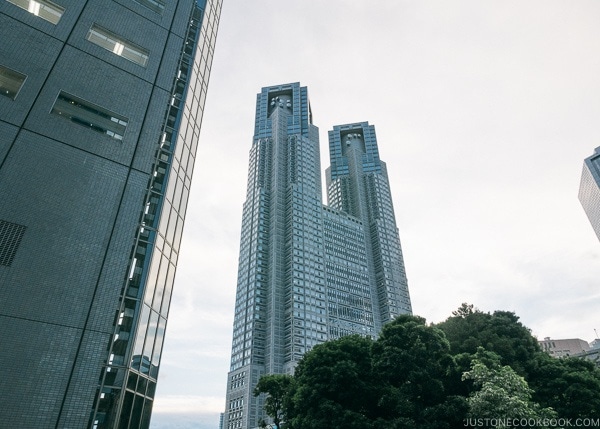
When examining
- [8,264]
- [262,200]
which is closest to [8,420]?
[8,264]

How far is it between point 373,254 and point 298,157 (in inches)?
1901

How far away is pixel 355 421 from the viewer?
21344mm

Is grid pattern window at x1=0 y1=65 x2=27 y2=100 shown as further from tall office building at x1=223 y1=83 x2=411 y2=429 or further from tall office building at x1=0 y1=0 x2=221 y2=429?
tall office building at x1=223 y1=83 x2=411 y2=429

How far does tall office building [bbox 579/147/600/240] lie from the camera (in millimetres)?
136500

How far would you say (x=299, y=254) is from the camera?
125m

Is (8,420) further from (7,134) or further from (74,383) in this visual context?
(7,134)

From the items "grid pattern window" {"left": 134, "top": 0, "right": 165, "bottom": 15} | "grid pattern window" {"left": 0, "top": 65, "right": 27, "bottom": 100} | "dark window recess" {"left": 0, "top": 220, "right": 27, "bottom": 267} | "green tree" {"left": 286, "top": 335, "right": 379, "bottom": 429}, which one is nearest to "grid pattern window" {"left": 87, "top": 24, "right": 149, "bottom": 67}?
"grid pattern window" {"left": 134, "top": 0, "right": 165, "bottom": 15}

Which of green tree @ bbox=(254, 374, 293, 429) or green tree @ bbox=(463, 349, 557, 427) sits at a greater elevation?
green tree @ bbox=(254, 374, 293, 429)

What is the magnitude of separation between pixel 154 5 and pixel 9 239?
17.7m

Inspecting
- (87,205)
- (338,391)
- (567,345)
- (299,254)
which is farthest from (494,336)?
(567,345)

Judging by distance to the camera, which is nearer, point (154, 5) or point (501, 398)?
point (501, 398)

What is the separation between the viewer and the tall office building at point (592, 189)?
13650 cm

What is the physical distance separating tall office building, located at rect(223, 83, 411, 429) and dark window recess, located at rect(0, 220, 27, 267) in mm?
101157

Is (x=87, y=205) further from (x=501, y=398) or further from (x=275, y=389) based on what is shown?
(x=275, y=389)
